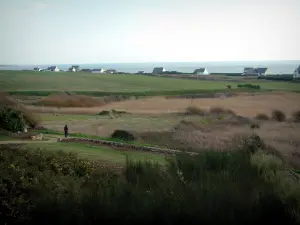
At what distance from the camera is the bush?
43031mm

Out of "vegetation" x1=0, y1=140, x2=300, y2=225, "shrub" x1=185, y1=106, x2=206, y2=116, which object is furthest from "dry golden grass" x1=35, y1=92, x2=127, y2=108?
"vegetation" x1=0, y1=140, x2=300, y2=225

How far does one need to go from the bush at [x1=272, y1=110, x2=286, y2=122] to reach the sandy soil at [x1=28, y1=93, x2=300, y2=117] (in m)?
2.22

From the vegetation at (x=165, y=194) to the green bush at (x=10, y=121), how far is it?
12.5m

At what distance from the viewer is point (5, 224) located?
1002cm

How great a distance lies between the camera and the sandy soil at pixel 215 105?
5003 centimetres

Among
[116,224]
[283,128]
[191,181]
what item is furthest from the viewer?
[283,128]

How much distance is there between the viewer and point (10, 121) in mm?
24641

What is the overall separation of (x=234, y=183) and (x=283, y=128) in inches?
1078

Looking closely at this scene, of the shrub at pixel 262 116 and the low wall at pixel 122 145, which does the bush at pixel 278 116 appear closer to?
the shrub at pixel 262 116

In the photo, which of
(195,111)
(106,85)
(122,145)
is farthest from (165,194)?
(106,85)

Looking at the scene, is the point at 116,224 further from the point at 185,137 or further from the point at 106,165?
the point at 185,137

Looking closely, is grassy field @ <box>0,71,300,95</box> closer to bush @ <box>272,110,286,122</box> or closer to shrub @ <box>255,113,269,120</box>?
bush @ <box>272,110,286,122</box>

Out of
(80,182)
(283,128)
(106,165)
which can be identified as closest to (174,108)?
(283,128)

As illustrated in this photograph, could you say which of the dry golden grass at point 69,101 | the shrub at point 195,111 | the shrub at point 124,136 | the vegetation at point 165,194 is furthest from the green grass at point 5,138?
the dry golden grass at point 69,101
